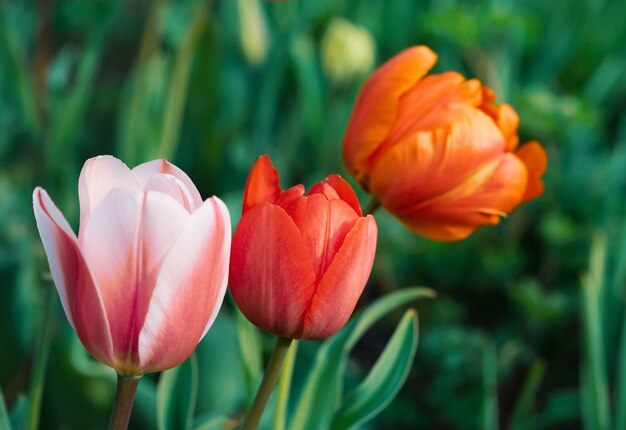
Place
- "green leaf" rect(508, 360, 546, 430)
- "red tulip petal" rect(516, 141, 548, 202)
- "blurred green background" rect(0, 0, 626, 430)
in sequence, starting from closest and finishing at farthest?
"red tulip petal" rect(516, 141, 548, 202)
"green leaf" rect(508, 360, 546, 430)
"blurred green background" rect(0, 0, 626, 430)

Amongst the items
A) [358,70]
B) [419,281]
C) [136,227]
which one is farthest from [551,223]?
[136,227]

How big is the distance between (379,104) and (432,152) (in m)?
0.05

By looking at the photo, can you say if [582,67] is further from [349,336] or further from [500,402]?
[349,336]

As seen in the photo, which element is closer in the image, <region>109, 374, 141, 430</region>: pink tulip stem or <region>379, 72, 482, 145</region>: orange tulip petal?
<region>109, 374, 141, 430</region>: pink tulip stem

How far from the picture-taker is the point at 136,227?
446mm

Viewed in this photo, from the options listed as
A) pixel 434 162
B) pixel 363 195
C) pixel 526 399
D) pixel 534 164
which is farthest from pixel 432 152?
pixel 363 195

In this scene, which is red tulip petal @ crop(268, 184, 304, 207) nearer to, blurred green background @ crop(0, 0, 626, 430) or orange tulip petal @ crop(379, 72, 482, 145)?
orange tulip petal @ crop(379, 72, 482, 145)

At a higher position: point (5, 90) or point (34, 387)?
point (5, 90)

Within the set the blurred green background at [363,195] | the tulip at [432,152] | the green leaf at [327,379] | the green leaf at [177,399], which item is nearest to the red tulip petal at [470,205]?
the tulip at [432,152]

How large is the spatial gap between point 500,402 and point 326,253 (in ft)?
3.65

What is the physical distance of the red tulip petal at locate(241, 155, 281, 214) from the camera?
515mm

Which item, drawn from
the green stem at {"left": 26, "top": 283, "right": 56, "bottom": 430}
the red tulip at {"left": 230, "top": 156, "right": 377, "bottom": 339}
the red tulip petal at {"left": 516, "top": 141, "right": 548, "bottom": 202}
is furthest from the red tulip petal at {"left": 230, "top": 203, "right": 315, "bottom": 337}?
the red tulip petal at {"left": 516, "top": 141, "right": 548, "bottom": 202}

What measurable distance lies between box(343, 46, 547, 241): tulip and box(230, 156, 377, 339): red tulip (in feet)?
0.51

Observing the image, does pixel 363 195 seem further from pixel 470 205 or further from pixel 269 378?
pixel 269 378
